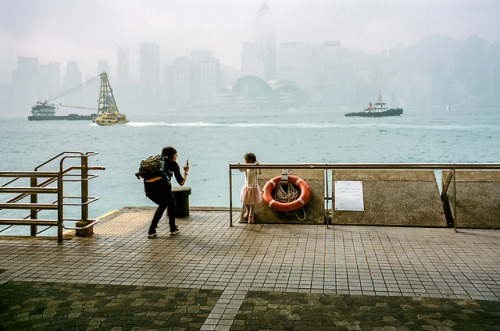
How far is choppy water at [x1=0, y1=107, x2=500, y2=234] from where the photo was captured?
66.6 metres

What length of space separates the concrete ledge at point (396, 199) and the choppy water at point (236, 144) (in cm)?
4159

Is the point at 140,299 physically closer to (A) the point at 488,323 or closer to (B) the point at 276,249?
(B) the point at 276,249

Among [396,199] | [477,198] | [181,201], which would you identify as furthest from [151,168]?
[477,198]

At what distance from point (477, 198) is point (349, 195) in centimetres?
220

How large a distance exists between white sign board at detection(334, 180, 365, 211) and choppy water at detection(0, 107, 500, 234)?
4154cm

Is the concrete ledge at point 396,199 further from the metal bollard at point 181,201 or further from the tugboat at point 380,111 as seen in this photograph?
the tugboat at point 380,111

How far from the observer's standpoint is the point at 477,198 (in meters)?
8.22

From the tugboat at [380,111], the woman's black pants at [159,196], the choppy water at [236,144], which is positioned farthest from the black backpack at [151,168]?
the tugboat at [380,111]

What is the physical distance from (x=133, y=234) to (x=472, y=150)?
263 ft

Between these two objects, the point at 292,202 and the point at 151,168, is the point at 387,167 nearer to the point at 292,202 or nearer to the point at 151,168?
the point at 292,202

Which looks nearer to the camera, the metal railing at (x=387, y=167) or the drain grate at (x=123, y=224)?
the metal railing at (x=387, y=167)

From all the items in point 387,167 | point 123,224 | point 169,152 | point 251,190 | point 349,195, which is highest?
point 169,152

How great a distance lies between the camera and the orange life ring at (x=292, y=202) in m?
8.34

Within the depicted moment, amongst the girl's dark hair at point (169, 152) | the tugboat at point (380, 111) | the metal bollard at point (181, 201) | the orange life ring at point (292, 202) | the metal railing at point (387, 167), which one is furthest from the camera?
the tugboat at point (380, 111)
